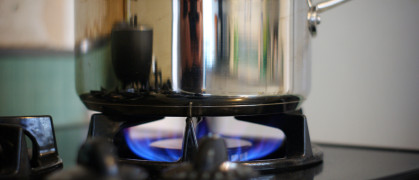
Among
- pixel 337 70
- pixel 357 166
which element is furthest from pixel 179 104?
pixel 337 70

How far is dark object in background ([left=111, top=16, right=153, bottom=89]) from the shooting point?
0.47m

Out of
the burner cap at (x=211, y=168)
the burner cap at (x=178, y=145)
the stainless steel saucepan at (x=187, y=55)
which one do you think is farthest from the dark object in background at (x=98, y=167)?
the burner cap at (x=178, y=145)

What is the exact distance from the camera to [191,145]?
49cm

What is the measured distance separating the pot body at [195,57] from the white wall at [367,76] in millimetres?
371

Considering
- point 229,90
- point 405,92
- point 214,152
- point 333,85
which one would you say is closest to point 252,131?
point 333,85

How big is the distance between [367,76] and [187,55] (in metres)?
0.52

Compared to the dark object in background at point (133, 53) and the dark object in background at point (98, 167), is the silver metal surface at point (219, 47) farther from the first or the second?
the dark object in background at point (98, 167)

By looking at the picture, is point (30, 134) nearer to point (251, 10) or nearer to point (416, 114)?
point (251, 10)

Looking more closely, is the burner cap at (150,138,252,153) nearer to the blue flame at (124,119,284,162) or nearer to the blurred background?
the blue flame at (124,119,284,162)

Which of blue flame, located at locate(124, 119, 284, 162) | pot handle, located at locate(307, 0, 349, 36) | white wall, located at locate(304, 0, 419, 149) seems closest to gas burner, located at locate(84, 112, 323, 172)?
blue flame, located at locate(124, 119, 284, 162)

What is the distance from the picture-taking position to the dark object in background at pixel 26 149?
44 centimetres

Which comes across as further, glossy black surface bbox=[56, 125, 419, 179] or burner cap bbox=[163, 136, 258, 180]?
glossy black surface bbox=[56, 125, 419, 179]

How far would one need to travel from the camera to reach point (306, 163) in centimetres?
55

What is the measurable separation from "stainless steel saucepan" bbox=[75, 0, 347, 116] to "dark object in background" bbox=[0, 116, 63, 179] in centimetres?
8
